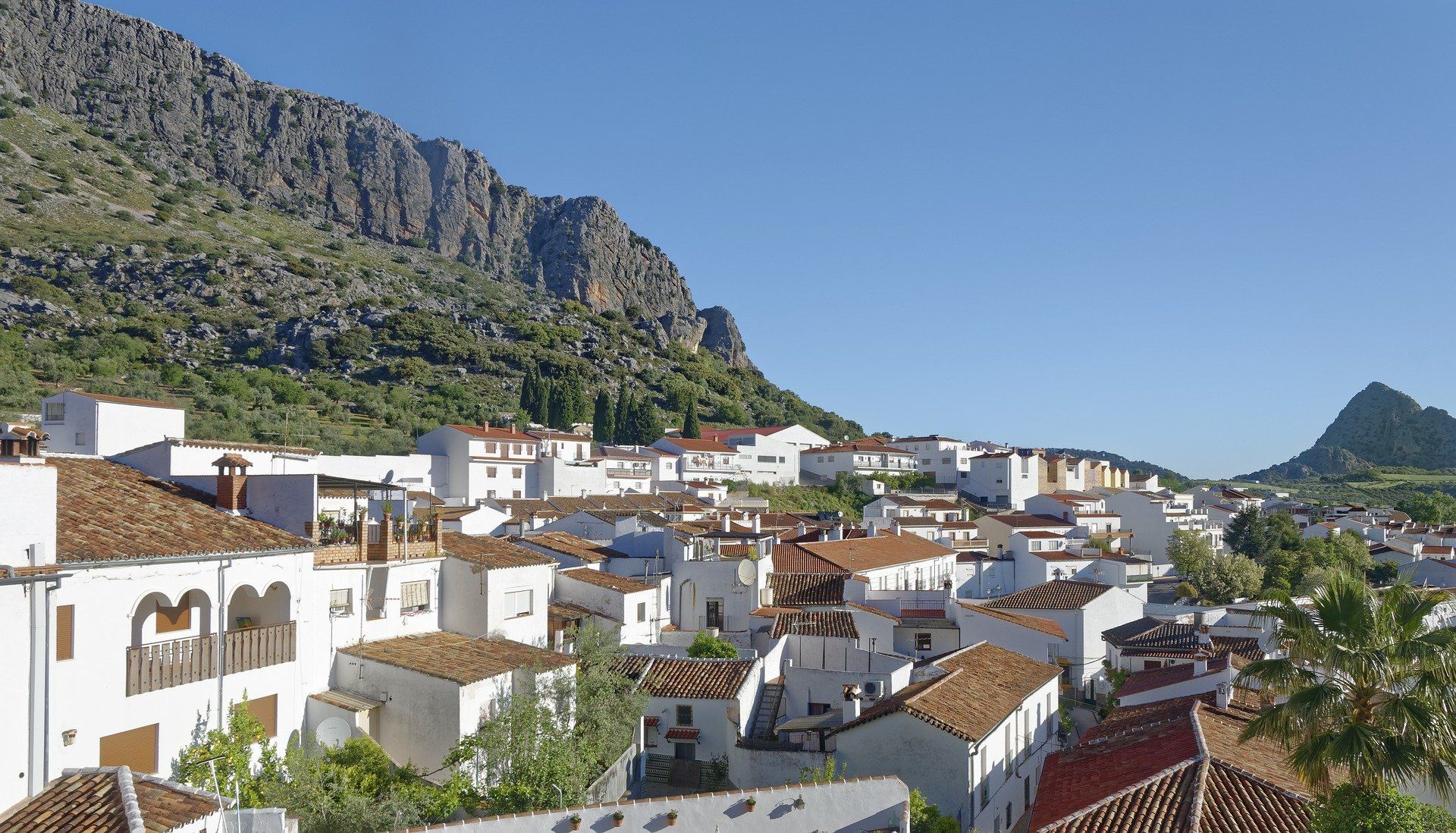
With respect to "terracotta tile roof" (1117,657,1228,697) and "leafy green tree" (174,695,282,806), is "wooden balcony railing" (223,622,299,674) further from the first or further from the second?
"terracotta tile roof" (1117,657,1228,697)

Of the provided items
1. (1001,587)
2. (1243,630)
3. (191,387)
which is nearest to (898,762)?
(1243,630)

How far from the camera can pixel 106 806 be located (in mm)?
12250

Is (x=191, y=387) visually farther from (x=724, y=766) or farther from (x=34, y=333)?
(x=724, y=766)

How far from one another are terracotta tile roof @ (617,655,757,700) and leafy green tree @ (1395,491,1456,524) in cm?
11444

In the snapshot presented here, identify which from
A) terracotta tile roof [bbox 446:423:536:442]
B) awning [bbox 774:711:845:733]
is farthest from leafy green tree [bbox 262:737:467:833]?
terracotta tile roof [bbox 446:423:536:442]

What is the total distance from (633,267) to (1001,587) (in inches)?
5912

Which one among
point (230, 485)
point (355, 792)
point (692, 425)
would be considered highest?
point (692, 425)

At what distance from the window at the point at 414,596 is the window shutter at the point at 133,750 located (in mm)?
7012

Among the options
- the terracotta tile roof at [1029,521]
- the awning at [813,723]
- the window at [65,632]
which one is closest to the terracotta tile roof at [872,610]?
the awning at [813,723]

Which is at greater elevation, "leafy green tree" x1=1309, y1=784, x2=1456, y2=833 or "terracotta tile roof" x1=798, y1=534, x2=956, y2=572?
"leafy green tree" x1=1309, y1=784, x2=1456, y2=833

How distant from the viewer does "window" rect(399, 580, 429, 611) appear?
22.3 metres

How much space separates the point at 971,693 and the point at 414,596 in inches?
513

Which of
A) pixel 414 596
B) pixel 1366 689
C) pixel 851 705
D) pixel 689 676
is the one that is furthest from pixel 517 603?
pixel 1366 689

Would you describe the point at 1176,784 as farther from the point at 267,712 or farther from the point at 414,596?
the point at 414,596
